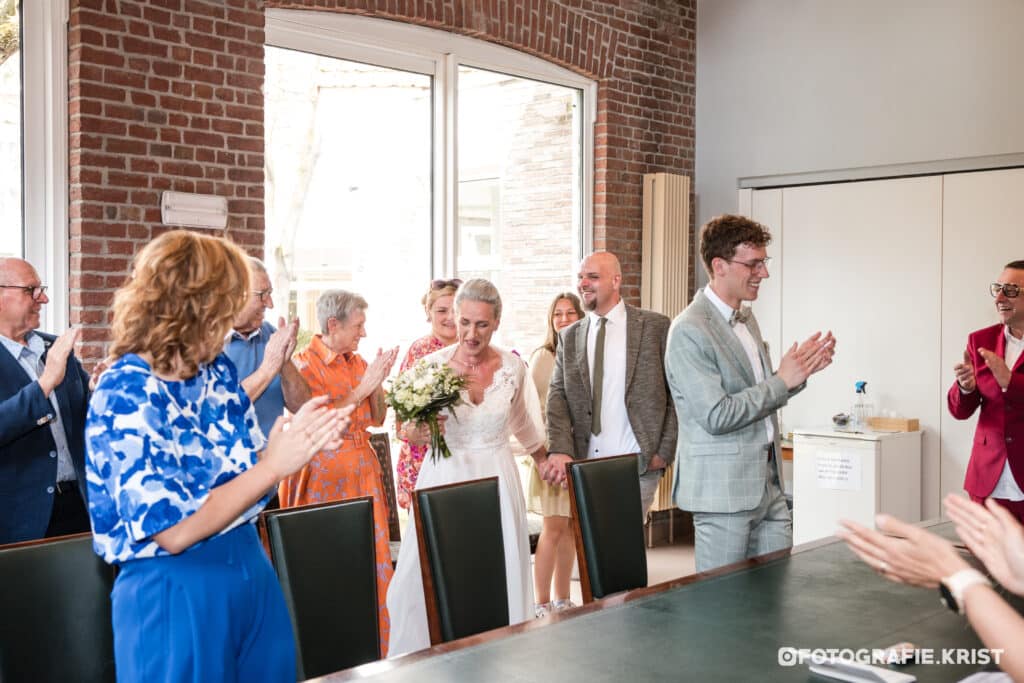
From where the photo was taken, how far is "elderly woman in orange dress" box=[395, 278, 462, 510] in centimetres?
498

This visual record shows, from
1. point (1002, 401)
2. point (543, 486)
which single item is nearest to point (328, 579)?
point (543, 486)

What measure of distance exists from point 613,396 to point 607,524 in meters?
1.46

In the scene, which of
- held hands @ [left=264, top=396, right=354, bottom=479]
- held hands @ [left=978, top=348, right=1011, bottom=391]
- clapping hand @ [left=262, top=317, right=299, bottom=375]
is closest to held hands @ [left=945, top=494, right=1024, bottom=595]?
held hands @ [left=264, top=396, right=354, bottom=479]

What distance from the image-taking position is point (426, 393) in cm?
395

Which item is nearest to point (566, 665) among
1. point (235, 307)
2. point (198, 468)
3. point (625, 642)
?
point (625, 642)

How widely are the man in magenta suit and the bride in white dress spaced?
6.63ft

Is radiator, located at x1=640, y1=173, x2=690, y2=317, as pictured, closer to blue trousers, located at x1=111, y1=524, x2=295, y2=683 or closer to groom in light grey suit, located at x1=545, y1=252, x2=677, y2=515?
groom in light grey suit, located at x1=545, y1=252, x2=677, y2=515

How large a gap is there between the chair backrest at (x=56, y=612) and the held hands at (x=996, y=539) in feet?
5.77

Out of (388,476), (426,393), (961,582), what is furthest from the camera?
(388,476)

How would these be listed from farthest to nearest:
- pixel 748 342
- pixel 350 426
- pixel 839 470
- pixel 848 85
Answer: pixel 848 85 → pixel 839 470 → pixel 350 426 → pixel 748 342

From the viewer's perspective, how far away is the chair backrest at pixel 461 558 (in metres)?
2.85

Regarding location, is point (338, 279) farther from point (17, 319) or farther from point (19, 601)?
point (19, 601)

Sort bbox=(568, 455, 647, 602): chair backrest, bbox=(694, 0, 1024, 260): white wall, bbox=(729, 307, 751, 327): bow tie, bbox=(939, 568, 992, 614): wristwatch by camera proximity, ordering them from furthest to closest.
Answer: bbox=(694, 0, 1024, 260): white wall
bbox=(729, 307, 751, 327): bow tie
bbox=(568, 455, 647, 602): chair backrest
bbox=(939, 568, 992, 614): wristwatch

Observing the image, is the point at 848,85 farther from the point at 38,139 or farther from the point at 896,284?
the point at 38,139
